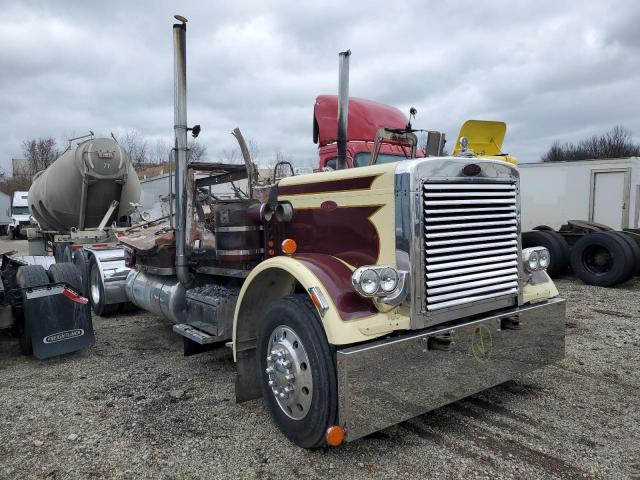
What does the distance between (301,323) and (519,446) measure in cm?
162

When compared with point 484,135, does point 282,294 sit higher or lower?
lower

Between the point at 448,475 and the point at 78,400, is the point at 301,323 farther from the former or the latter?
the point at 78,400

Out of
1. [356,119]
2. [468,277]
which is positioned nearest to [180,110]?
[356,119]

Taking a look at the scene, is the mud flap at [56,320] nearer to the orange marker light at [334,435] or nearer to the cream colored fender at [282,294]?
the cream colored fender at [282,294]

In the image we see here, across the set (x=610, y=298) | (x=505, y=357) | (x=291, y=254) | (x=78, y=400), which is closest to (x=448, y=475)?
(x=505, y=357)

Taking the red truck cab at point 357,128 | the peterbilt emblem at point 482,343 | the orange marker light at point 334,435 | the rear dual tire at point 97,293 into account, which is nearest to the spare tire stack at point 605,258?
the red truck cab at point 357,128

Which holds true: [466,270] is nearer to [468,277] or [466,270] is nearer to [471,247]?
[468,277]

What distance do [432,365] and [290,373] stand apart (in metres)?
0.90

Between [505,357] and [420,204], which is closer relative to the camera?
[420,204]

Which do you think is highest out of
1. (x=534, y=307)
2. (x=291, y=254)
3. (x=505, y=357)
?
(x=291, y=254)

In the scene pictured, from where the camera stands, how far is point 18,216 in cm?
2895

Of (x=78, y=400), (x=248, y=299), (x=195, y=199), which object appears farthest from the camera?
(x=195, y=199)

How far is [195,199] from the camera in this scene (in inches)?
210

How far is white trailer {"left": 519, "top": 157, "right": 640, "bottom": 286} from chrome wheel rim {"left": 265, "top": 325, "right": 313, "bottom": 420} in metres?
7.94
